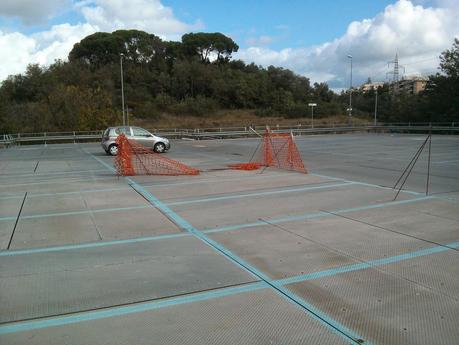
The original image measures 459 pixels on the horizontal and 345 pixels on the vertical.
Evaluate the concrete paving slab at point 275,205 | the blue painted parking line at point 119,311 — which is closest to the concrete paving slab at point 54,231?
the concrete paving slab at point 275,205

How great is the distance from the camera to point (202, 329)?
3.91 m

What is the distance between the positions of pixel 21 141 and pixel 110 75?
55.1m

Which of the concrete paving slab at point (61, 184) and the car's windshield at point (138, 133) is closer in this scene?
the concrete paving slab at point (61, 184)

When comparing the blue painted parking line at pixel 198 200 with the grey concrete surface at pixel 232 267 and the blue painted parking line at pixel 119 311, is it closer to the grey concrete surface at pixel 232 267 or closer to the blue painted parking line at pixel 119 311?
the grey concrete surface at pixel 232 267

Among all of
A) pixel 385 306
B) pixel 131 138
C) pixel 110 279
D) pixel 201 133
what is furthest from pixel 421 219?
pixel 201 133

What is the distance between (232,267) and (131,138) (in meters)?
19.7

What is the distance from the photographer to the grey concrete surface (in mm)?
3924

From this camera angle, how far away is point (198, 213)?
8.77m

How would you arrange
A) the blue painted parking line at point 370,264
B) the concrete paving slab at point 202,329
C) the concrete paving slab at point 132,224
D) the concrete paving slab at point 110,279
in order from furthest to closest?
the concrete paving slab at point 132,224
the blue painted parking line at point 370,264
the concrete paving slab at point 110,279
the concrete paving slab at point 202,329

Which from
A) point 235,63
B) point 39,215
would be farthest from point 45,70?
point 39,215

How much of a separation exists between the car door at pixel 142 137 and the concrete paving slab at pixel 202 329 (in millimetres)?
20957

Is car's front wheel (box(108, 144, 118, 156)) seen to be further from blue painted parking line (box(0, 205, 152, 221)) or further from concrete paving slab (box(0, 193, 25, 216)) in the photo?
blue painted parking line (box(0, 205, 152, 221))

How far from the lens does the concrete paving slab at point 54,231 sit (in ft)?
22.5

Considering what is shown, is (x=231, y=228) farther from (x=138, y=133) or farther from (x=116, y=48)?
(x=116, y=48)
